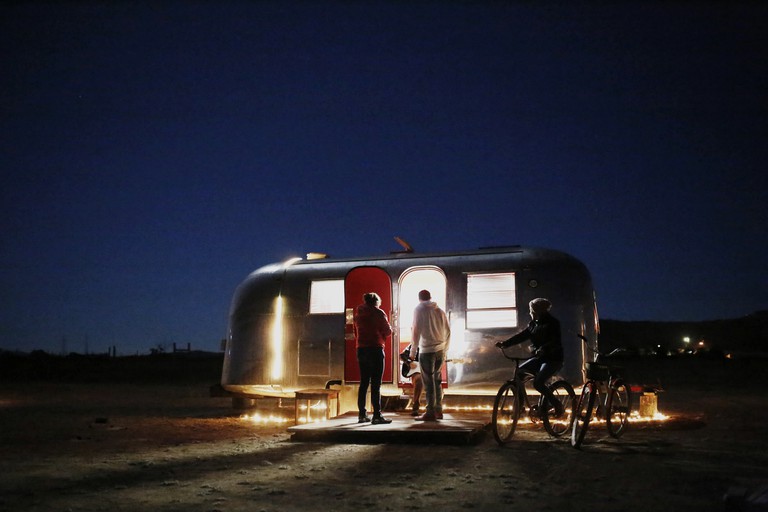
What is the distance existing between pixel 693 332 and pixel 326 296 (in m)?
72.5

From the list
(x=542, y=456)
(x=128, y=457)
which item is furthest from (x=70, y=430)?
(x=542, y=456)

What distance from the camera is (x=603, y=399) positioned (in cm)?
920

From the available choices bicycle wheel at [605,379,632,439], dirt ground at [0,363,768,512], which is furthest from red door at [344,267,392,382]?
bicycle wheel at [605,379,632,439]

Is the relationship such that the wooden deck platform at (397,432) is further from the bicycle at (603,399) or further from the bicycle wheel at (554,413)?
the bicycle at (603,399)

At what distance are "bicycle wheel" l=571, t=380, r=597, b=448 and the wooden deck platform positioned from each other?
1.17 meters

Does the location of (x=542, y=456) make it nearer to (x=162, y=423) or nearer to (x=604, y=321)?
(x=162, y=423)

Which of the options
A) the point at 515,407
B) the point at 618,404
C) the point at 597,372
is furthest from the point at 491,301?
→ the point at 597,372

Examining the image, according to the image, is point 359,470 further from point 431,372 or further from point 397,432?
point 431,372

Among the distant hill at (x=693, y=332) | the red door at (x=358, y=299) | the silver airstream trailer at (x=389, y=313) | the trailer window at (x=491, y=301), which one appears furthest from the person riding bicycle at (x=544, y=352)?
the distant hill at (x=693, y=332)

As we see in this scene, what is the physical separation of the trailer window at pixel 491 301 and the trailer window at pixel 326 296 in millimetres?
2065

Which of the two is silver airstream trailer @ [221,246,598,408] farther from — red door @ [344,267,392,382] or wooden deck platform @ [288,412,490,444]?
wooden deck platform @ [288,412,490,444]

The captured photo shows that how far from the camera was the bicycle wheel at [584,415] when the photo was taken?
7.65 meters

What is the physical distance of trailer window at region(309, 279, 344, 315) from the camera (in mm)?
11516

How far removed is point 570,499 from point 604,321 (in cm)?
7788
